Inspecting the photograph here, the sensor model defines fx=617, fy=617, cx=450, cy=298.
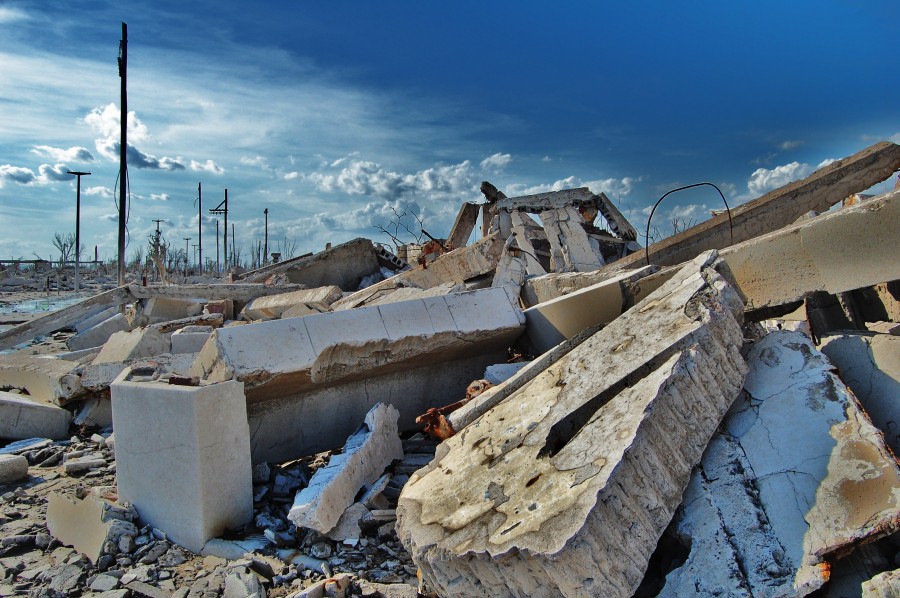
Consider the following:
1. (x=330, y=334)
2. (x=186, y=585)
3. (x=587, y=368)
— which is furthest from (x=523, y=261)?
(x=186, y=585)

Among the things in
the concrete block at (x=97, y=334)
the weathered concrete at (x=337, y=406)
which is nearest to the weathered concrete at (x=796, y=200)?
the weathered concrete at (x=337, y=406)

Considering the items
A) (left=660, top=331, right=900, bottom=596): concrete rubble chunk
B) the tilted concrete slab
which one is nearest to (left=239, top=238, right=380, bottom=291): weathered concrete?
the tilted concrete slab

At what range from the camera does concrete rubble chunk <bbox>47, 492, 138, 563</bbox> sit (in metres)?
3.29

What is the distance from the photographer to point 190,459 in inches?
128

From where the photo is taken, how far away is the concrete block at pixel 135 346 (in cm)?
599

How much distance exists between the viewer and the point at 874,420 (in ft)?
8.87

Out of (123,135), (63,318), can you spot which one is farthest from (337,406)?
(123,135)

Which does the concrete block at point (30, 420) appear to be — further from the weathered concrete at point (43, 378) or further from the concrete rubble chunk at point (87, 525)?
the concrete rubble chunk at point (87, 525)

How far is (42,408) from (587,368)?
5.03m

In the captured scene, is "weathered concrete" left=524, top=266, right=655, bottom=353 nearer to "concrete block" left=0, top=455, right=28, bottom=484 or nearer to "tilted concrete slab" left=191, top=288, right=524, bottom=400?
"tilted concrete slab" left=191, top=288, right=524, bottom=400

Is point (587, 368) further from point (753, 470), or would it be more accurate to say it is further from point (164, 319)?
point (164, 319)

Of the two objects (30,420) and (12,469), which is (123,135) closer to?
(30,420)

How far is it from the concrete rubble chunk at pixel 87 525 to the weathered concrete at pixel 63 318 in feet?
20.3

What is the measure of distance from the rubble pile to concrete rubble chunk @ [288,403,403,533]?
15 millimetres
